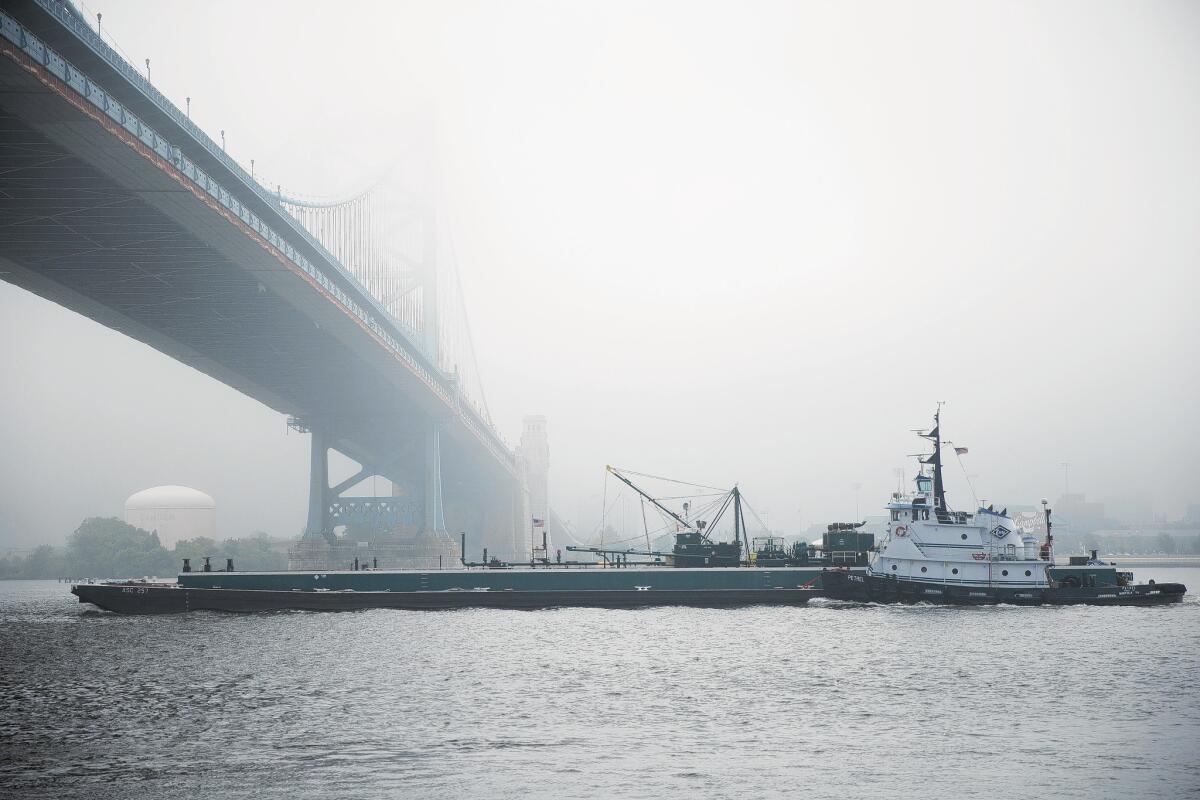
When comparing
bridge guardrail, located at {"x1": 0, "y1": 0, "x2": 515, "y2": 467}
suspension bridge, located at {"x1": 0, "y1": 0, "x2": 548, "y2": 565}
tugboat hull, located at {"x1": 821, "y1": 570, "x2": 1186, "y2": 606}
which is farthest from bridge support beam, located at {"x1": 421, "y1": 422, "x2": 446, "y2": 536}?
tugboat hull, located at {"x1": 821, "y1": 570, "x2": 1186, "y2": 606}

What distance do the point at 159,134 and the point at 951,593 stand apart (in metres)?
51.7

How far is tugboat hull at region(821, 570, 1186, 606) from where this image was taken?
2547 inches

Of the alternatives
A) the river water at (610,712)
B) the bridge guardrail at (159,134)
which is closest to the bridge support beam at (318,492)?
the bridge guardrail at (159,134)

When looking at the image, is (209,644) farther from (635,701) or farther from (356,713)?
(635,701)

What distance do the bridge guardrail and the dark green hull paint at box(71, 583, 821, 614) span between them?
822 inches

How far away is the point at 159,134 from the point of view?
171 ft

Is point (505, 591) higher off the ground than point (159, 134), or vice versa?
point (159, 134)

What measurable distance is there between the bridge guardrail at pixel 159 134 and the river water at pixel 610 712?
2285cm

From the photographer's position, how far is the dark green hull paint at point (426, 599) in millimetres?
70625

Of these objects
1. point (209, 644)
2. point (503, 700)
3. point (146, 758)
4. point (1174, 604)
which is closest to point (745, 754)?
point (503, 700)

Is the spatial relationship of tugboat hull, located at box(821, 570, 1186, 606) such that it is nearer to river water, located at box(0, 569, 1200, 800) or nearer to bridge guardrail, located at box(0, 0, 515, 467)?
river water, located at box(0, 569, 1200, 800)

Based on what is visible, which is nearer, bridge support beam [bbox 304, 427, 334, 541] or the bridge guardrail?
the bridge guardrail

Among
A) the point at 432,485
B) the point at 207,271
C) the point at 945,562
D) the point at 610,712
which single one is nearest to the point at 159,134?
the point at 207,271

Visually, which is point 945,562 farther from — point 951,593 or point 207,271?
point 207,271
